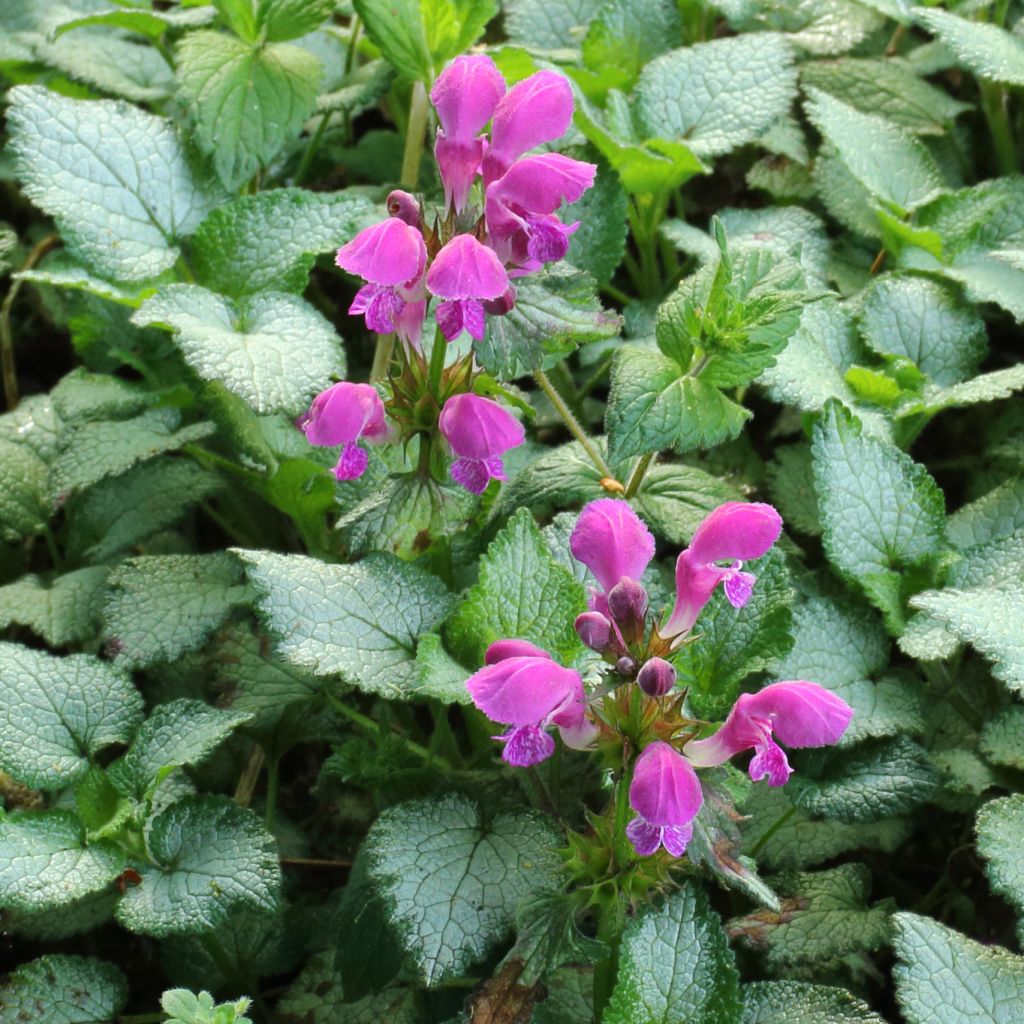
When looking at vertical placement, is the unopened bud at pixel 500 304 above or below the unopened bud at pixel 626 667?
above

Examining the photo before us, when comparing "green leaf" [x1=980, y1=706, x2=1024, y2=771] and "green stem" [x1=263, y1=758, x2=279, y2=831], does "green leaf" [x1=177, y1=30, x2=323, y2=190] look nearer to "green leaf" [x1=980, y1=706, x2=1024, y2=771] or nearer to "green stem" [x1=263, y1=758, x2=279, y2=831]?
"green stem" [x1=263, y1=758, x2=279, y2=831]

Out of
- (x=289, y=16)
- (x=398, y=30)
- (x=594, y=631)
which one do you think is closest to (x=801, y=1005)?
(x=594, y=631)

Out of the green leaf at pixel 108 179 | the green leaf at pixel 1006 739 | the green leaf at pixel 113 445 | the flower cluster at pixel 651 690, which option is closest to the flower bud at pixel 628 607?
the flower cluster at pixel 651 690

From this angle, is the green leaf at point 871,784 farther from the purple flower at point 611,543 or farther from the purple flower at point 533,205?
the purple flower at point 533,205

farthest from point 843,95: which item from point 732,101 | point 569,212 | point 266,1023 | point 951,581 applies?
point 266,1023

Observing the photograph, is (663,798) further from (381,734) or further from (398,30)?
(398,30)

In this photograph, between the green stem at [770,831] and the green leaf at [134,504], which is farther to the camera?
the green leaf at [134,504]

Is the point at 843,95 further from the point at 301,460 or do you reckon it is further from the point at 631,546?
the point at 631,546

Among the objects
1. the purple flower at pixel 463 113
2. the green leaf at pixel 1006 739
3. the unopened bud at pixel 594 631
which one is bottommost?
the green leaf at pixel 1006 739
